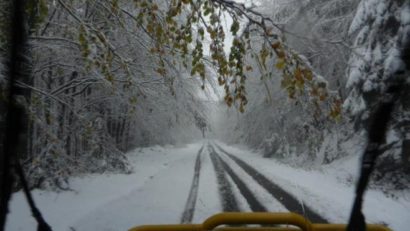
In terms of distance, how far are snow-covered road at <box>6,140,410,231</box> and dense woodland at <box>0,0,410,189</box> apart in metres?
0.94

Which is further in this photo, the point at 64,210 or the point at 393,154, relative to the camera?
the point at 393,154

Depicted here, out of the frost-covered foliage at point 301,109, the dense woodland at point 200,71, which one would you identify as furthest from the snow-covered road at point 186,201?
the frost-covered foliage at point 301,109

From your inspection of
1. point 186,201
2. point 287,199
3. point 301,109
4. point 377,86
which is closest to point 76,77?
point 186,201

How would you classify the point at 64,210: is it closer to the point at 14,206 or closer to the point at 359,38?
the point at 14,206

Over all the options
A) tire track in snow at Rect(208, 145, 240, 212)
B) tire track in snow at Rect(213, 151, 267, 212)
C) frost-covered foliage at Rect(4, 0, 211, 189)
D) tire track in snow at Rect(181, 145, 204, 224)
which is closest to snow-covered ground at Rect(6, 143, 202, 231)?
tire track in snow at Rect(181, 145, 204, 224)

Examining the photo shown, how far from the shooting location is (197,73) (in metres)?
Result: 6.98

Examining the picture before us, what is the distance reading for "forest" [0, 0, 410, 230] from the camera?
9.77 ft

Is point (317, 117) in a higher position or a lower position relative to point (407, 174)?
higher

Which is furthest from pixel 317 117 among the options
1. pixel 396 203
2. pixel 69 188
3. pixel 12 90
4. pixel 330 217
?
pixel 69 188

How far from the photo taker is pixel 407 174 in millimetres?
11977

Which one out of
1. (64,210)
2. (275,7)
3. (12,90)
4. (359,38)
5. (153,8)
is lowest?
(64,210)

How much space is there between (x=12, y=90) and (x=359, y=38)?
12491 millimetres

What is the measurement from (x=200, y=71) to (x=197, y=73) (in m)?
3.60

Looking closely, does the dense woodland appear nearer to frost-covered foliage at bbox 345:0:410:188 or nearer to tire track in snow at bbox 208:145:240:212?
frost-covered foliage at bbox 345:0:410:188
